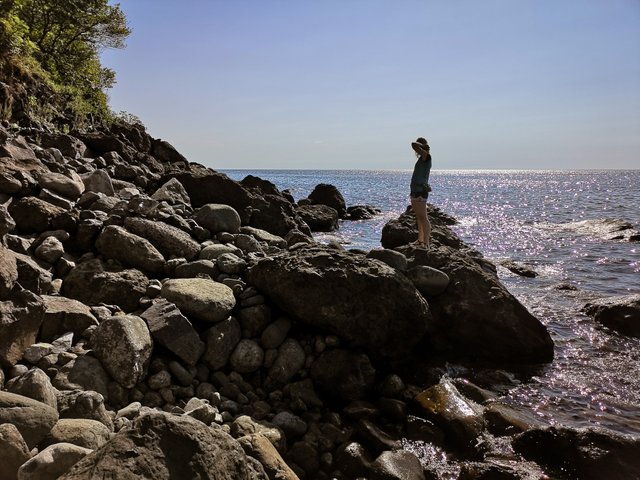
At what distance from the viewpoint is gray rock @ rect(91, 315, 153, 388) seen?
5.02m

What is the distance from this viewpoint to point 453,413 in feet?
20.5

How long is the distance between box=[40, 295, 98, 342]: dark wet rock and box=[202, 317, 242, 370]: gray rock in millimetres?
1371

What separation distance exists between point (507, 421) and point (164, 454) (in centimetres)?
490

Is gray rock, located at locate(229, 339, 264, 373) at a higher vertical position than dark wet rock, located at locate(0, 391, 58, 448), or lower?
lower

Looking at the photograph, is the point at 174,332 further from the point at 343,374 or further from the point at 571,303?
the point at 571,303

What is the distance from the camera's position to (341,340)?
703cm

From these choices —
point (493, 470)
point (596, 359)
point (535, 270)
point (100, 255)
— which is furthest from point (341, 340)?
point (535, 270)

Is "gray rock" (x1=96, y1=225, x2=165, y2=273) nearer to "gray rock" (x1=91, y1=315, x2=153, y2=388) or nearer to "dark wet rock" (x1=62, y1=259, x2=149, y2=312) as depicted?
"dark wet rock" (x1=62, y1=259, x2=149, y2=312)

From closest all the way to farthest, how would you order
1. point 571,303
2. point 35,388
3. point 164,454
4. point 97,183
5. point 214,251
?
point 164,454, point 35,388, point 214,251, point 97,183, point 571,303

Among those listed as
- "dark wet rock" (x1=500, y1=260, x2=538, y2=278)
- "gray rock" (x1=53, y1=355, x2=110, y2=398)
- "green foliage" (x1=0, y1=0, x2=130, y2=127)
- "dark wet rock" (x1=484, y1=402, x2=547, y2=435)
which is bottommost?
"dark wet rock" (x1=484, y1=402, x2=547, y2=435)

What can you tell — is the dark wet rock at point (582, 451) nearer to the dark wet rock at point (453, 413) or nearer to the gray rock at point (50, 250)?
the dark wet rock at point (453, 413)

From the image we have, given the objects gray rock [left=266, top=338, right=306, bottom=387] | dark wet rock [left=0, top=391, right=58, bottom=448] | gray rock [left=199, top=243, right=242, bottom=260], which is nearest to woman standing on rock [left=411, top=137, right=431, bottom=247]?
gray rock [left=199, top=243, right=242, bottom=260]

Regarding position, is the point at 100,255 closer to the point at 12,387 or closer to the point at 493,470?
the point at 12,387

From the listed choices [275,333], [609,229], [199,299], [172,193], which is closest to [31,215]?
[199,299]
